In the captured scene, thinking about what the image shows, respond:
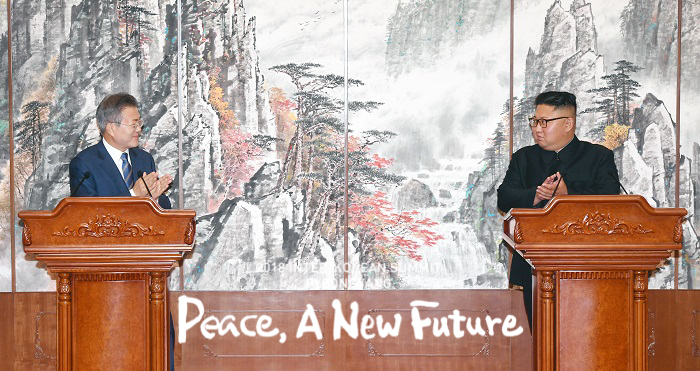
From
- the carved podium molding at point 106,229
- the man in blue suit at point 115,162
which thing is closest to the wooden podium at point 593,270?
the carved podium molding at point 106,229

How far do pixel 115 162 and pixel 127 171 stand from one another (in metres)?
0.08

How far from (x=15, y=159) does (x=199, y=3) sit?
1.56m

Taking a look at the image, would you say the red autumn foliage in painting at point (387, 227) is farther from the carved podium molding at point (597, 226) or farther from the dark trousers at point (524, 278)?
the carved podium molding at point (597, 226)

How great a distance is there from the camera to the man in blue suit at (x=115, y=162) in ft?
12.8

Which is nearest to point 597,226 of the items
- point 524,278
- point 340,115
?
point 524,278

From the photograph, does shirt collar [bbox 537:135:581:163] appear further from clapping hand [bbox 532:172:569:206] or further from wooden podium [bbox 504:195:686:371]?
wooden podium [bbox 504:195:686:371]

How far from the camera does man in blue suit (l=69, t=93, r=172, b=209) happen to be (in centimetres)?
389

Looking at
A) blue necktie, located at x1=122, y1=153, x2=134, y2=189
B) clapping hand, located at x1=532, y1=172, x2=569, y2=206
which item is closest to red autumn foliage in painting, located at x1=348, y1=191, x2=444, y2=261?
clapping hand, located at x1=532, y1=172, x2=569, y2=206

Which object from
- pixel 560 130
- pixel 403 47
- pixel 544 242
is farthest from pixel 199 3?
pixel 544 242

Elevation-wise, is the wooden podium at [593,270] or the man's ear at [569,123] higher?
the man's ear at [569,123]

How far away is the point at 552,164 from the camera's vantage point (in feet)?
14.2

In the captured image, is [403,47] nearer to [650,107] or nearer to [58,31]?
[650,107]

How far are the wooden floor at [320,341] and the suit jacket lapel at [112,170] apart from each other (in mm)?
1208

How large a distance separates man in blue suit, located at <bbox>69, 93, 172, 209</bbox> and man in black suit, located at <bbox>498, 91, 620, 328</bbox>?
1.93 meters
